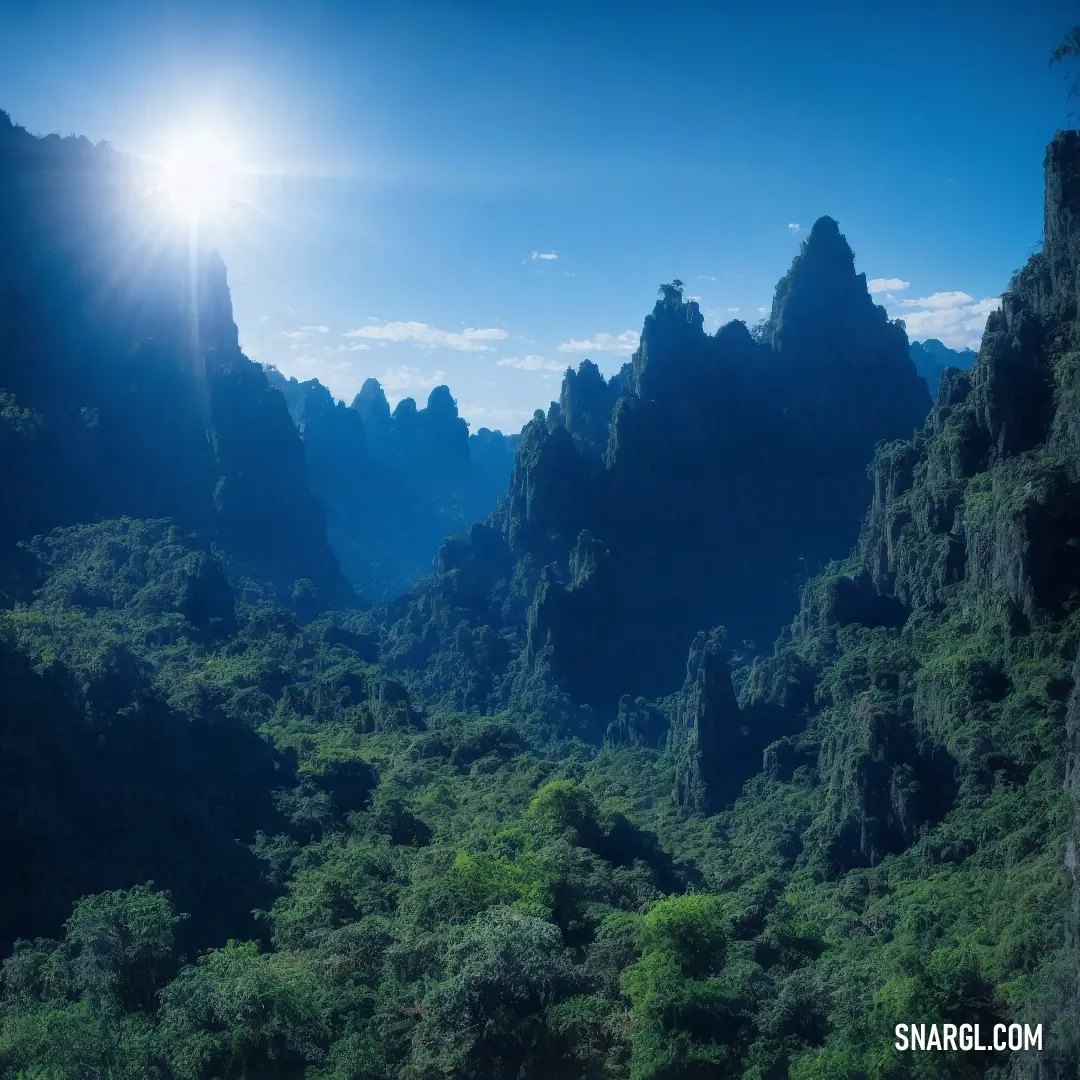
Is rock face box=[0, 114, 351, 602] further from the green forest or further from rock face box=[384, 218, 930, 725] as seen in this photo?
rock face box=[384, 218, 930, 725]

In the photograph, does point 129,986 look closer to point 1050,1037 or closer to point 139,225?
point 1050,1037

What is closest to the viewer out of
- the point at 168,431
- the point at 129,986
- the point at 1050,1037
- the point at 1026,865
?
the point at 1050,1037

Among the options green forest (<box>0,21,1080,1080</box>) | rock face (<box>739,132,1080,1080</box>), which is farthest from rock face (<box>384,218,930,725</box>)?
rock face (<box>739,132,1080,1080</box>)

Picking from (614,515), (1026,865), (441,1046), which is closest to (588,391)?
(614,515)

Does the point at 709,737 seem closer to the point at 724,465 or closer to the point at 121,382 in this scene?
the point at 724,465

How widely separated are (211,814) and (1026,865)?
25448mm

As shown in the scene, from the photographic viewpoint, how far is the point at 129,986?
71.9 feet

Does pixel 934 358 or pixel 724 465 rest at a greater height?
pixel 934 358

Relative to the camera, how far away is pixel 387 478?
117 meters

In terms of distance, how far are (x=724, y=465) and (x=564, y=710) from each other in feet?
75.3

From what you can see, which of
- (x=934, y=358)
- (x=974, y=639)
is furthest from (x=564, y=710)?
(x=934, y=358)

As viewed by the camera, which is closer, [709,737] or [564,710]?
[709,737]

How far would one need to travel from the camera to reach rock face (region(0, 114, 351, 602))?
6041cm

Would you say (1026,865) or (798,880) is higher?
(1026,865)
